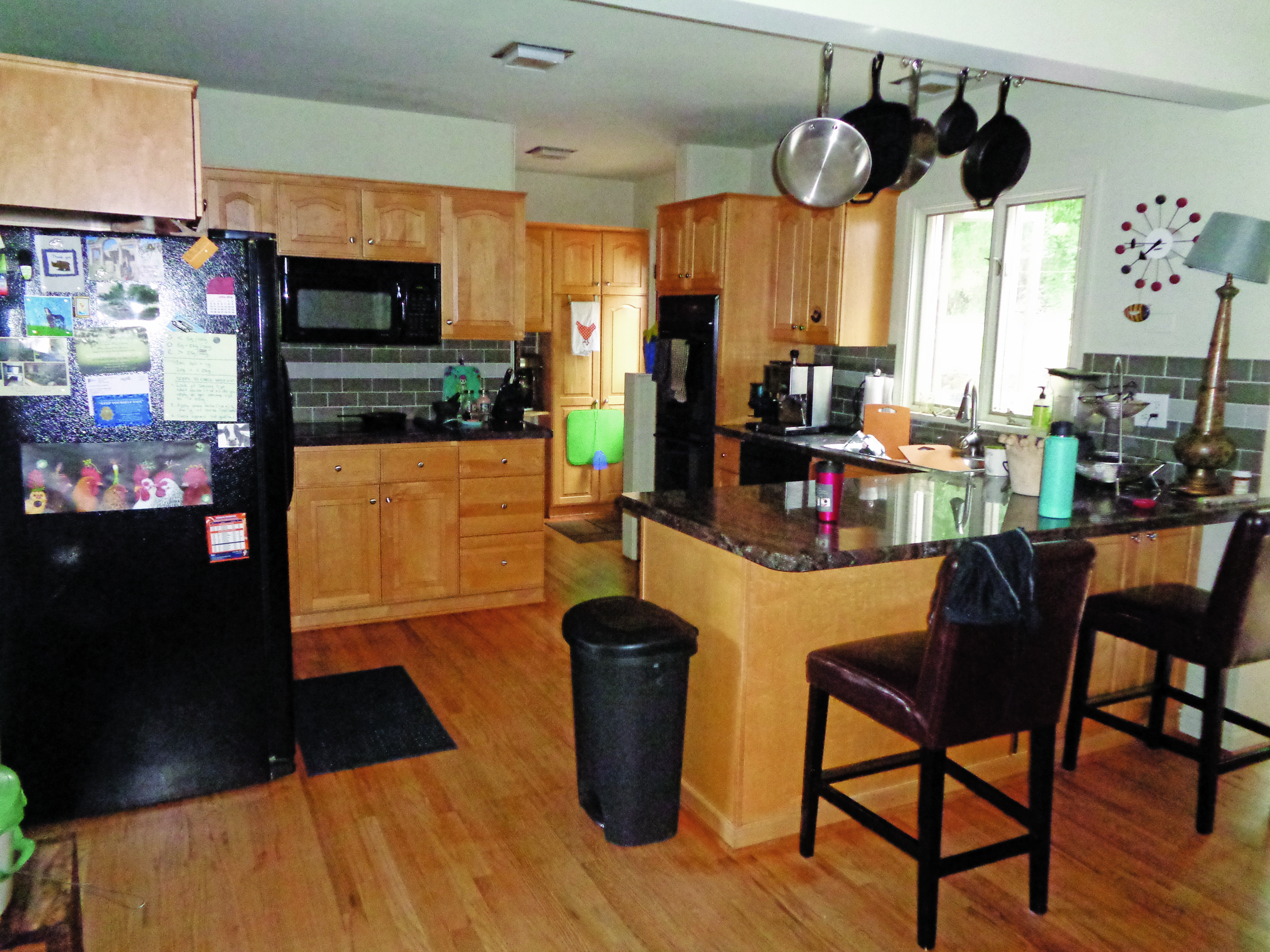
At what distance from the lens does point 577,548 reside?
5824 millimetres

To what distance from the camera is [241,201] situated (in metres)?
4.24

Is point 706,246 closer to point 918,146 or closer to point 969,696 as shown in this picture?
point 918,146

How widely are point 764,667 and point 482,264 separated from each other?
2.98 m

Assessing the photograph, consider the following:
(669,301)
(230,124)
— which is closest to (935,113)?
(669,301)

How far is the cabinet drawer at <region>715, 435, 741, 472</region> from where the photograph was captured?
4.85 m

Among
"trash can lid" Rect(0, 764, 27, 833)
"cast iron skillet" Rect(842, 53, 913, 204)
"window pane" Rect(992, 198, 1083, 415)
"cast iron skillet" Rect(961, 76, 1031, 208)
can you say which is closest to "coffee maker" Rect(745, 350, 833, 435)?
"window pane" Rect(992, 198, 1083, 415)

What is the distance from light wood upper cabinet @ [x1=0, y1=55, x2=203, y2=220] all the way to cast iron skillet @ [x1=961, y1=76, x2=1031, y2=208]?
220cm

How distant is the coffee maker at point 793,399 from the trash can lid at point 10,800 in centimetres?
344

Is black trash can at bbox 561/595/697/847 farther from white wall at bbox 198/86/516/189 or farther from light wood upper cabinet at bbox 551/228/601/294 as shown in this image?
light wood upper cabinet at bbox 551/228/601/294

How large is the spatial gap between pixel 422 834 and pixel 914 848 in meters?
1.32

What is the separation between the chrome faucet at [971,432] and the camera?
3781mm

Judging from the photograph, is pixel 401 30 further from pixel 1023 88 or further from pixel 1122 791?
pixel 1122 791

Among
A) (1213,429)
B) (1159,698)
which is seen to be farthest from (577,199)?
(1159,698)

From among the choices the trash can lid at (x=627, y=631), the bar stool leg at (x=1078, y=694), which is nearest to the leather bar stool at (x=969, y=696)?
the trash can lid at (x=627, y=631)
